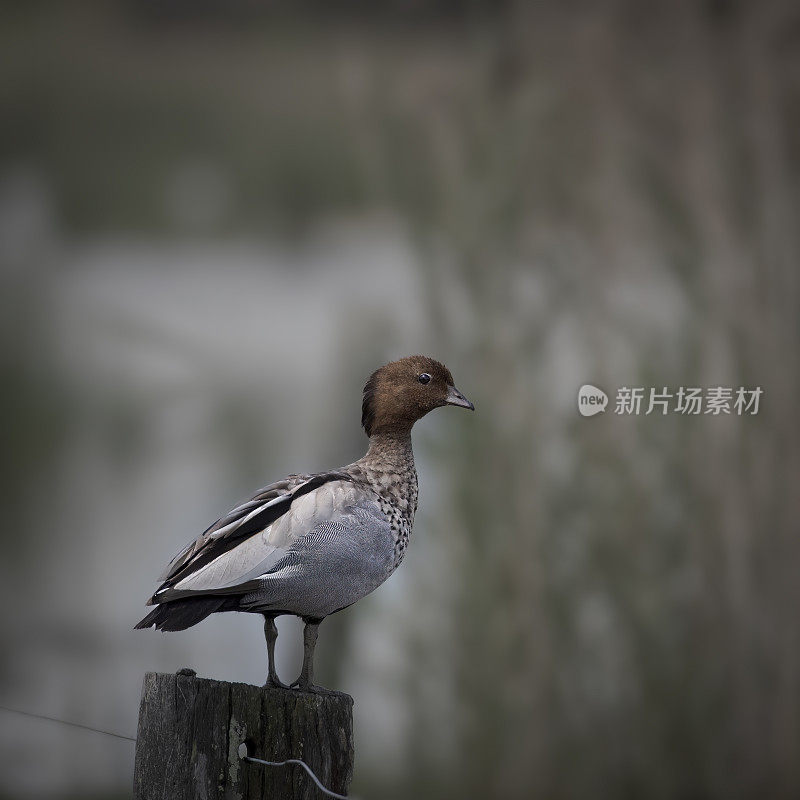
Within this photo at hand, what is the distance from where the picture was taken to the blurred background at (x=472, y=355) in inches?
128

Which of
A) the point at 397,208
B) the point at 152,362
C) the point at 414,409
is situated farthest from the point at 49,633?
the point at 414,409

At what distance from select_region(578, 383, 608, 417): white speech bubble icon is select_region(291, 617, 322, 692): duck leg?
1903 millimetres

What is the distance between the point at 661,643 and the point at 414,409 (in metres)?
1.89

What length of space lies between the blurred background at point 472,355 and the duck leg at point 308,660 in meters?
1.66

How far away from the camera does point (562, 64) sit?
3.43 meters

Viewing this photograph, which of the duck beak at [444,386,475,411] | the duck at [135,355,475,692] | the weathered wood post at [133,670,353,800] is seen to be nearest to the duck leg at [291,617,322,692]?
the duck at [135,355,475,692]

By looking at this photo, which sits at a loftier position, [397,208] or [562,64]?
[562,64]

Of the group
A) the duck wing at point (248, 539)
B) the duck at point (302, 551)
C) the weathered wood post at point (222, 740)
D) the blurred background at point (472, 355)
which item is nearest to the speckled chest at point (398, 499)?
the duck at point (302, 551)

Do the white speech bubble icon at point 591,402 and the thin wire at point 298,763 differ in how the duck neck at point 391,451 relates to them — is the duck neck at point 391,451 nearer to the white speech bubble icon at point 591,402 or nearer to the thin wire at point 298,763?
the thin wire at point 298,763

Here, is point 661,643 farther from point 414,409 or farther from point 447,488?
point 414,409

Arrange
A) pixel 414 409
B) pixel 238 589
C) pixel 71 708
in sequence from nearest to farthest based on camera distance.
A: pixel 238 589 < pixel 414 409 < pixel 71 708

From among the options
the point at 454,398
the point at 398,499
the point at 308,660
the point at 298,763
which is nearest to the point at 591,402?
the point at 454,398

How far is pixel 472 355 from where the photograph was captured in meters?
3.30

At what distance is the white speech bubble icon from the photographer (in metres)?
3.28
